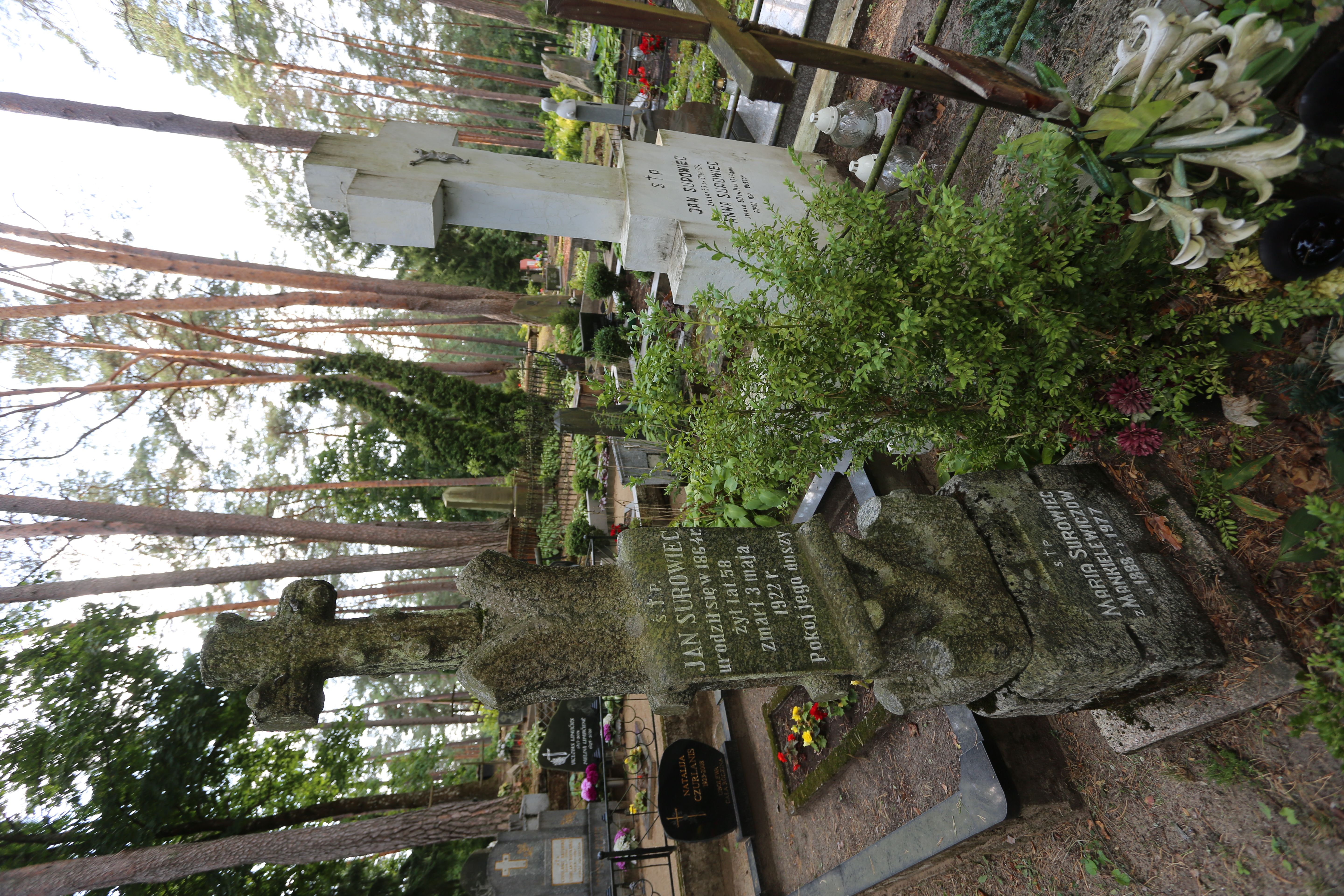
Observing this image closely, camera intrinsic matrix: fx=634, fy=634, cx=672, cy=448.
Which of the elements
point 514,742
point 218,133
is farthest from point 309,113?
point 514,742

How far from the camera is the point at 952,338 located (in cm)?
287

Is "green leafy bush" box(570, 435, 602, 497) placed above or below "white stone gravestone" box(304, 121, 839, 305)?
above

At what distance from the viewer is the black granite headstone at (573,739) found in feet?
27.5

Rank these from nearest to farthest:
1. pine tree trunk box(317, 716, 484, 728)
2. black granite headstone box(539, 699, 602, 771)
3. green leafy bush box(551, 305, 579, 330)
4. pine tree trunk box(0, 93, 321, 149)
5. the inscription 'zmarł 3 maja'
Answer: the inscription 'zmarł 3 maja' < pine tree trunk box(0, 93, 321, 149) < black granite headstone box(539, 699, 602, 771) < green leafy bush box(551, 305, 579, 330) < pine tree trunk box(317, 716, 484, 728)

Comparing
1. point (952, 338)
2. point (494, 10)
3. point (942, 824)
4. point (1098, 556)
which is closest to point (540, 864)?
point (942, 824)

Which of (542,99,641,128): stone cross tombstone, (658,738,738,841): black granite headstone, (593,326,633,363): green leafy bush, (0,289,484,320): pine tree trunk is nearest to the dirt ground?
(658,738,738,841): black granite headstone

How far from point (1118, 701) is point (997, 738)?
81 centimetres

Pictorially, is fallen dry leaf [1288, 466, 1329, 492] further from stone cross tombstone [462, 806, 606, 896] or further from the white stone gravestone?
stone cross tombstone [462, 806, 606, 896]

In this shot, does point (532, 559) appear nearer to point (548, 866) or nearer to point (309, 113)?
point (548, 866)

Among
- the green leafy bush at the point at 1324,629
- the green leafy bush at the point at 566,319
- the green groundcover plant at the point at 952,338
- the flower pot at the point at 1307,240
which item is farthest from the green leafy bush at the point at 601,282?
the green leafy bush at the point at 1324,629

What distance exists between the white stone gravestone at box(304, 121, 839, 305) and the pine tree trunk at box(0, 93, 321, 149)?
184 cm

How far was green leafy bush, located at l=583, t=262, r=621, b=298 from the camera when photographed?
11.6 meters

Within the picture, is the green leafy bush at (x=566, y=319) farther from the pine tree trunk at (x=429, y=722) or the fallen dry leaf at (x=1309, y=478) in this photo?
the fallen dry leaf at (x=1309, y=478)

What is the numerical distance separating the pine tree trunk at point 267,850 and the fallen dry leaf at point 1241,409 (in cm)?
778
